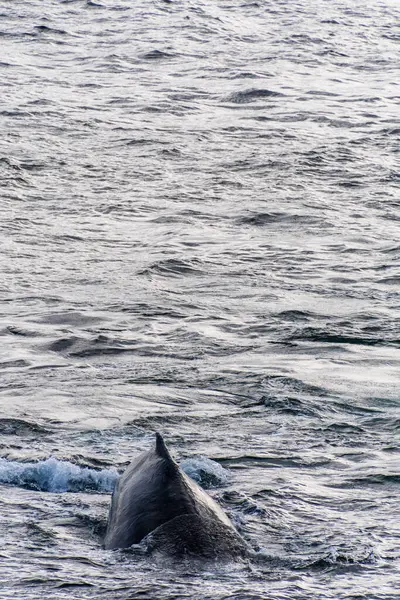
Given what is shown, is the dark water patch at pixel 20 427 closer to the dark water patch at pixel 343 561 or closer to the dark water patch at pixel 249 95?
the dark water patch at pixel 343 561

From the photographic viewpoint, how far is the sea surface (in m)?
9.20

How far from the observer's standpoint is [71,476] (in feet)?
34.5

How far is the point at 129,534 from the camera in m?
8.75

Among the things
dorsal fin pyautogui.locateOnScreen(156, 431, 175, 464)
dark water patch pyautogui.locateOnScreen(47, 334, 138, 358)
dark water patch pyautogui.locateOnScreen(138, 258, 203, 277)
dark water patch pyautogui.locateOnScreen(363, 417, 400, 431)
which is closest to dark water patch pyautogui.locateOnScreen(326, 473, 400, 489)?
dark water patch pyautogui.locateOnScreen(363, 417, 400, 431)

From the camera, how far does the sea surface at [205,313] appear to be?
30.2 feet

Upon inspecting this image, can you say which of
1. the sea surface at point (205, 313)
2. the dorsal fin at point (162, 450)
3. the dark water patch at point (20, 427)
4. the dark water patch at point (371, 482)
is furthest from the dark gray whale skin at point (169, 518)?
the dark water patch at point (20, 427)

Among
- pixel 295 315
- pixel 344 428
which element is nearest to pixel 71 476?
pixel 344 428

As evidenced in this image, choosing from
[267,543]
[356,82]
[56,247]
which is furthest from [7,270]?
[356,82]

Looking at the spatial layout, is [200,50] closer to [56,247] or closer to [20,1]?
[20,1]

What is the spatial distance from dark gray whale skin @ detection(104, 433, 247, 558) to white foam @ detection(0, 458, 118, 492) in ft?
3.44

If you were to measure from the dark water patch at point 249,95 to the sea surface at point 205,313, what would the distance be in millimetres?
73

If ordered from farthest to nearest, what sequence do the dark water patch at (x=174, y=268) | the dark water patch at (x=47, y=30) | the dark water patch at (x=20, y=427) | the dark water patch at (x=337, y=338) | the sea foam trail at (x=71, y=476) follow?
the dark water patch at (x=47, y=30)
the dark water patch at (x=174, y=268)
the dark water patch at (x=337, y=338)
the dark water patch at (x=20, y=427)
the sea foam trail at (x=71, y=476)

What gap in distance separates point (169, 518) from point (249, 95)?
23438 millimetres

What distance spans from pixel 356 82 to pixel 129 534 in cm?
2658
